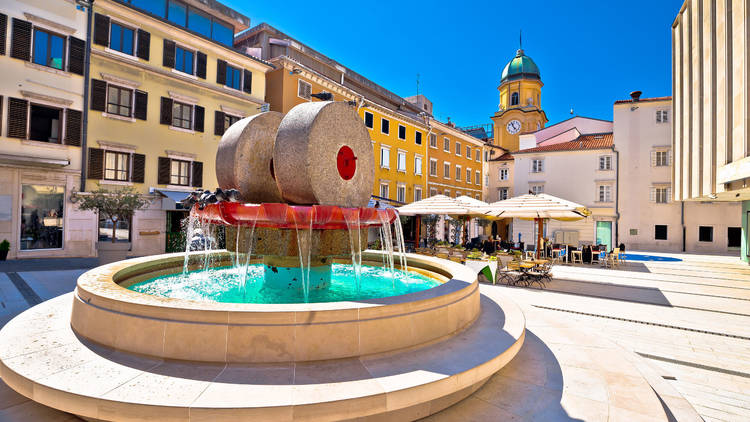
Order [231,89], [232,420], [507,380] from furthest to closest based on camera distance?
[231,89] < [507,380] < [232,420]

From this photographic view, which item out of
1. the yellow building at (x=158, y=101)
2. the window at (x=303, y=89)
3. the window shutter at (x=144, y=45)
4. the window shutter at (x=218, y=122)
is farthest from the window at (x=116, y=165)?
the window at (x=303, y=89)

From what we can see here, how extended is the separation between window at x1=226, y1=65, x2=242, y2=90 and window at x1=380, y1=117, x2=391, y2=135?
1151cm

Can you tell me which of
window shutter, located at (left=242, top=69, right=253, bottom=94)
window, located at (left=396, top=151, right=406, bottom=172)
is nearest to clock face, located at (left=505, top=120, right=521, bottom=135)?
window, located at (left=396, top=151, right=406, bottom=172)

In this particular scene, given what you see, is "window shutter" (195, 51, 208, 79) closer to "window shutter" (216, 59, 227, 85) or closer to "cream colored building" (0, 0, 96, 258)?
"window shutter" (216, 59, 227, 85)

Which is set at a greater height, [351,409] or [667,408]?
[351,409]

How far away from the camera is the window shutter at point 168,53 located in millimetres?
19172

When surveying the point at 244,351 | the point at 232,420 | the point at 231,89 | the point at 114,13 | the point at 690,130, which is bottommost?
the point at 232,420

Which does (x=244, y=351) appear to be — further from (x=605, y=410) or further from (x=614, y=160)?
(x=614, y=160)

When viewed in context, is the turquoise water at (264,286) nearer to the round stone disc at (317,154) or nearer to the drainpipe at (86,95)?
the round stone disc at (317,154)

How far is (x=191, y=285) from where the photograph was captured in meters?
6.79

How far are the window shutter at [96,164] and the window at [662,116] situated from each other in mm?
40158

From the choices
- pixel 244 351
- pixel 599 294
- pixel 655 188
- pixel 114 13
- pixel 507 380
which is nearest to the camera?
pixel 244 351

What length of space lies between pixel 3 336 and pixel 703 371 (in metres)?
9.32

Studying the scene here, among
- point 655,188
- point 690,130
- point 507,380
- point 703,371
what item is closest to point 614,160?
point 655,188
